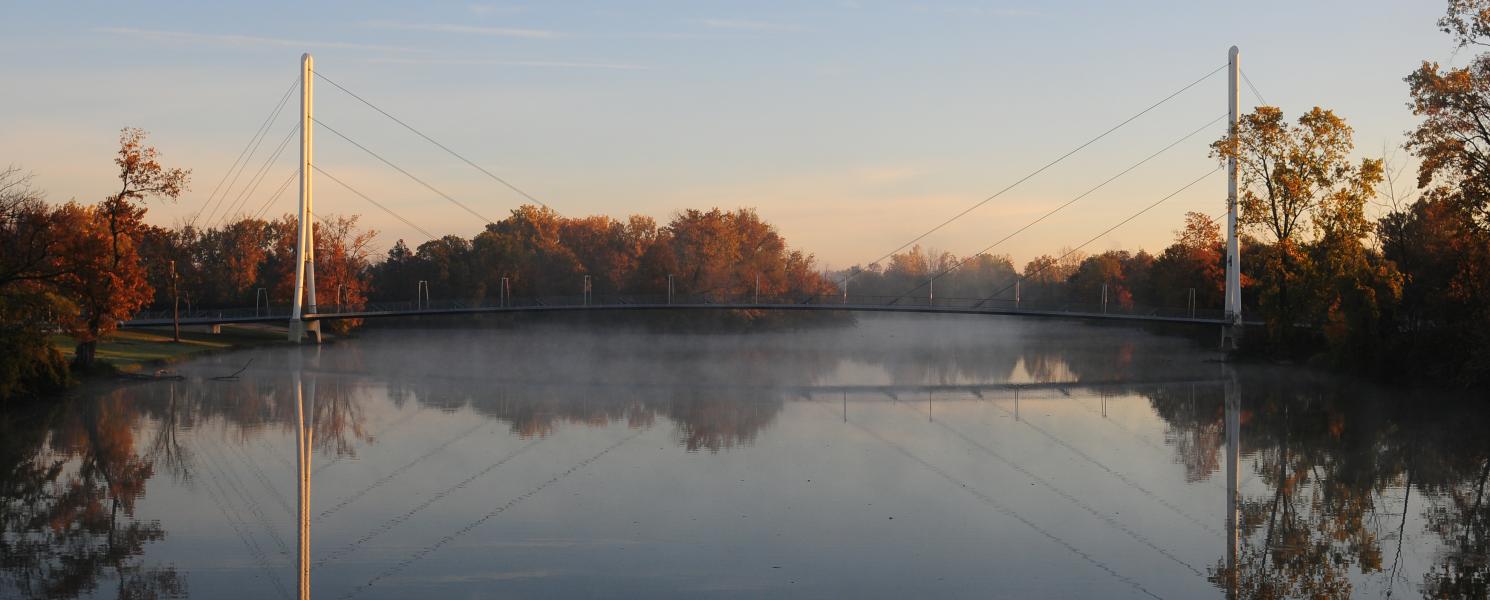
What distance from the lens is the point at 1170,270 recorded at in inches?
3007

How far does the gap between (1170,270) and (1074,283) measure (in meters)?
27.0

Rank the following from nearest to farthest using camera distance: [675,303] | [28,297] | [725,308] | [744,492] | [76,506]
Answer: [76,506], [744,492], [28,297], [725,308], [675,303]

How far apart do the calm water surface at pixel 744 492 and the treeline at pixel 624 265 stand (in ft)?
171

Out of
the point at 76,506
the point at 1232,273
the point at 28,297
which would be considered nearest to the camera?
the point at 76,506

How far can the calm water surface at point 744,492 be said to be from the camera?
1479cm

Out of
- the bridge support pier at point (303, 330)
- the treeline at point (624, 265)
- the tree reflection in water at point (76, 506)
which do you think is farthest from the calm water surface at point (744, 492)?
the treeline at point (624, 265)

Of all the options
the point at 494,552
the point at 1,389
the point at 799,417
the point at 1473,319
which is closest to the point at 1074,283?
the point at 1473,319

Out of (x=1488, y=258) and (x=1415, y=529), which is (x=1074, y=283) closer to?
(x=1488, y=258)

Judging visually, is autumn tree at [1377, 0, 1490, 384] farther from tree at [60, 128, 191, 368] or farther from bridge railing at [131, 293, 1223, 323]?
tree at [60, 128, 191, 368]

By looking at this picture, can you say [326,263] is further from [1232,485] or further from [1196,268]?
[1232,485]

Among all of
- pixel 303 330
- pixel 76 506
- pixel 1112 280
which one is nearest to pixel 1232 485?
pixel 76 506

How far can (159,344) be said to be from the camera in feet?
201

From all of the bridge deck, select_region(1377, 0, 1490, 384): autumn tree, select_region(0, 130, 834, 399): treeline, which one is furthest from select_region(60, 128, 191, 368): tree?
select_region(1377, 0, 1490, 384): autumn tree

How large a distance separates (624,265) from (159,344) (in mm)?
45034
